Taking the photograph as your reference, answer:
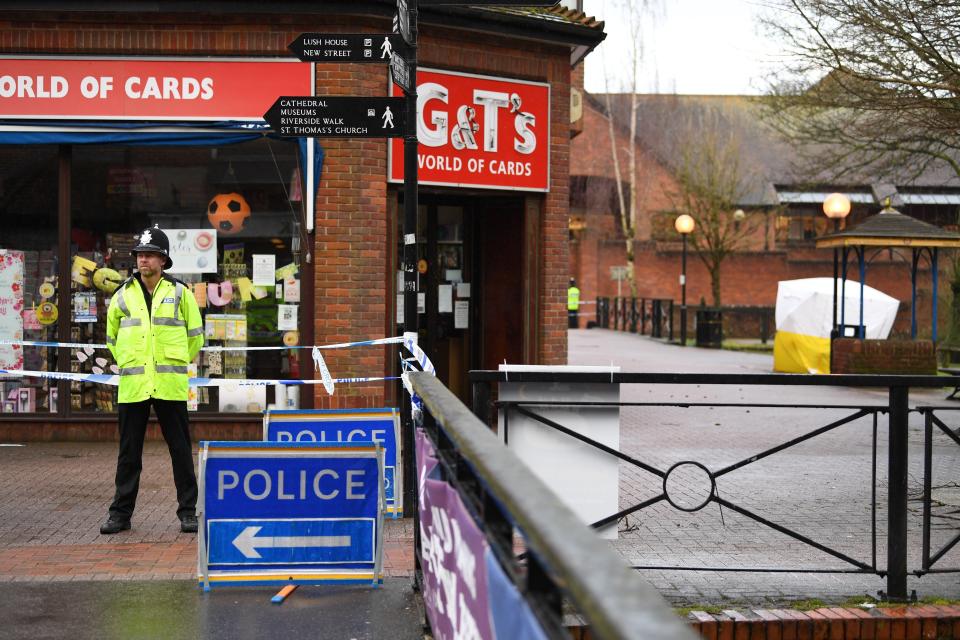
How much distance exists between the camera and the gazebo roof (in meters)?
21.3

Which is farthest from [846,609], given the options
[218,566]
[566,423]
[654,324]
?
[654,324]

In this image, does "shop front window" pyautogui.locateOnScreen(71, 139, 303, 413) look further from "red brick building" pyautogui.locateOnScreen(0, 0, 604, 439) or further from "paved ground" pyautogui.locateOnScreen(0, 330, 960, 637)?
"paved ground" pyautogui.locateOnScreen(0, 330, 960, 637)

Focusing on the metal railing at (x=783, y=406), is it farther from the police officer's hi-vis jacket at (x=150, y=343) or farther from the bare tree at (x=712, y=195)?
the bare tree at (x=712, y=195)

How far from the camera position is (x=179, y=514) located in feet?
24.6

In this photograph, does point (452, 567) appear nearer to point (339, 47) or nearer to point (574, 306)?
point (339, 47)

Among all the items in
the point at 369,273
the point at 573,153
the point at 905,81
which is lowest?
the point at 369,273

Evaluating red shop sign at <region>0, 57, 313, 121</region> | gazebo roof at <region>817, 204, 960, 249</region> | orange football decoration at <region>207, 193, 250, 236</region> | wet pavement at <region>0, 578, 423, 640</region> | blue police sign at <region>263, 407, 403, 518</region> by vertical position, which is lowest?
wet pavement at <region>0, 578, 423, 640</region>

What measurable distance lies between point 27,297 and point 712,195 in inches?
1358

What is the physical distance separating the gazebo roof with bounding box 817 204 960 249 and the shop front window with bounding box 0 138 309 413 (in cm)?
1321

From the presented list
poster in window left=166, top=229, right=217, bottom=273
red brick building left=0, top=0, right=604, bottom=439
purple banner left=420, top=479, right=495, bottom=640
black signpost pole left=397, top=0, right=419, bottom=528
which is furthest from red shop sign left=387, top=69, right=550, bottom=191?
purple banner left=420, top=479, right=495, bottom=640

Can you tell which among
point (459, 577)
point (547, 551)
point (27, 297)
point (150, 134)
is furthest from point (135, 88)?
point (547, 551)

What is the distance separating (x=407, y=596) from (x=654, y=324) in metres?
32.7

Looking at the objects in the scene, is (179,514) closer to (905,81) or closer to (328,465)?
(328,465)

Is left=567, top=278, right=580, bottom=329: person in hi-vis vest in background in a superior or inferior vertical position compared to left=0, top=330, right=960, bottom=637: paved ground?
superior
